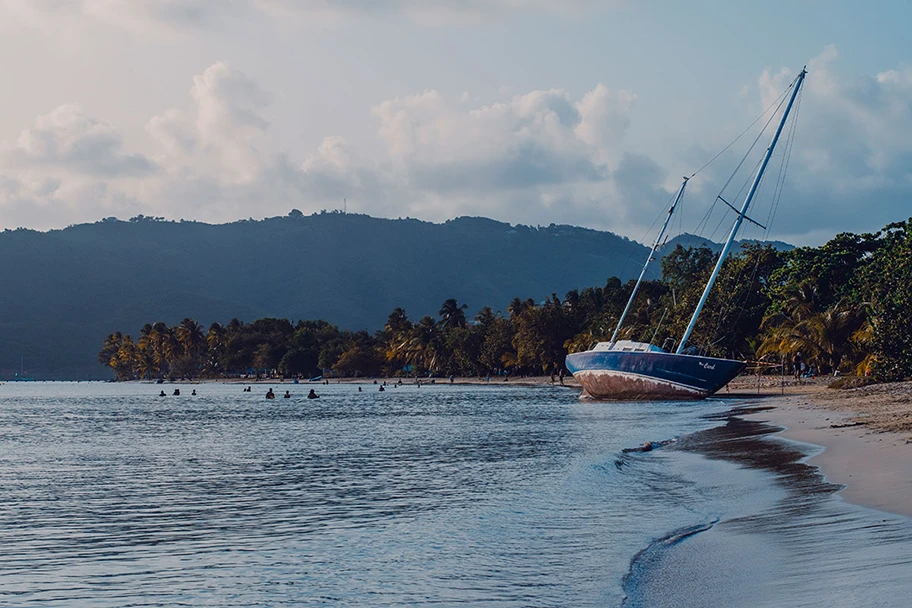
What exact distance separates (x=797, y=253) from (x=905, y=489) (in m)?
85.6

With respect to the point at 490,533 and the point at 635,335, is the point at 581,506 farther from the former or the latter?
the point at 635,335

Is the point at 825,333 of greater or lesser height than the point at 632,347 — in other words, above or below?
above

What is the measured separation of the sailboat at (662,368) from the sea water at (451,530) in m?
29.2

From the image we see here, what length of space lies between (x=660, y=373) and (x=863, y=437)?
3719cm

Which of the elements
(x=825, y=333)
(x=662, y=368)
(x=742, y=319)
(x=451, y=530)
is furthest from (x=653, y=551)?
(x=742, y=319)

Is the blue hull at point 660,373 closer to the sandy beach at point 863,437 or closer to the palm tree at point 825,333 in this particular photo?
the sandy beach at point 863,437

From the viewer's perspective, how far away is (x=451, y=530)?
16031 mm

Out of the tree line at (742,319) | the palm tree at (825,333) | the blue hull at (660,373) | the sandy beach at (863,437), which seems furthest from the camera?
the palm tree at (825,333)

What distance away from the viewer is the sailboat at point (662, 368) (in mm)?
62375

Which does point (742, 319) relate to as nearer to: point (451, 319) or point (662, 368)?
point (662, 368)

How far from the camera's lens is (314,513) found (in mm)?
18312

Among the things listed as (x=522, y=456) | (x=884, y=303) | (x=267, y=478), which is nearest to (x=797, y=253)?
(x=884, y=303)

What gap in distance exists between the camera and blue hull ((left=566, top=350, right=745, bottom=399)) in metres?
62.2

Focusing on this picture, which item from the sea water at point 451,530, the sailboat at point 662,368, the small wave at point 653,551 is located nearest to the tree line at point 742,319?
the sailboat at point 662,368
